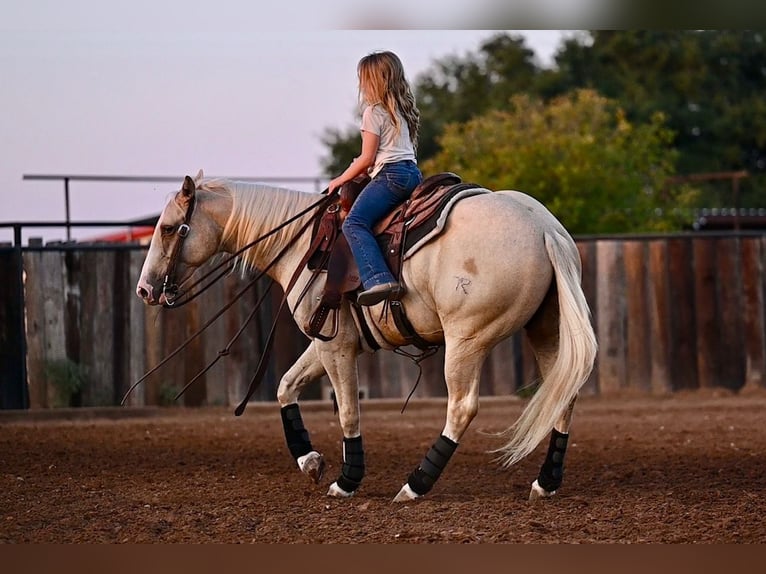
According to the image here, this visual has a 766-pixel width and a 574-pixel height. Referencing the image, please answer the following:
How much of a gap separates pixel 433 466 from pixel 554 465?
74 cm

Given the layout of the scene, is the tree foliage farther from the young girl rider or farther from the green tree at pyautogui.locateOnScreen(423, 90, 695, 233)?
the young girl rider

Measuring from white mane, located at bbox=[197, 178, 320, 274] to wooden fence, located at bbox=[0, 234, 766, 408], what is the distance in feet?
16.5

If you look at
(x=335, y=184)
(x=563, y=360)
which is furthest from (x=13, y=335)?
(x=563, y=360)

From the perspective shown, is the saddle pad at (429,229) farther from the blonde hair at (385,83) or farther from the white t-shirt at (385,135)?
the blonde hair at (385,83)

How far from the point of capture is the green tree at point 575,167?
1600 cm

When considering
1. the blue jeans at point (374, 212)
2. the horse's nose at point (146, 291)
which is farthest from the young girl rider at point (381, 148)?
the horse's nose at point (146, 291)

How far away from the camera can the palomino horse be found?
619 cm

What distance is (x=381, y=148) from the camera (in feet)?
21.9

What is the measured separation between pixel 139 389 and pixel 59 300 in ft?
4.19

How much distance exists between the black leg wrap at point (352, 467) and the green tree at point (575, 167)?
920cm

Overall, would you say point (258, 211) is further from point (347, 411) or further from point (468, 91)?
point (468, 91)

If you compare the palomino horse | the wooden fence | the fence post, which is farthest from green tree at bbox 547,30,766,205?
the palomino horse

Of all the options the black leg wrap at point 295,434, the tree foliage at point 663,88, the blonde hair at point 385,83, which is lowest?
the black leg wrap at point 295,434

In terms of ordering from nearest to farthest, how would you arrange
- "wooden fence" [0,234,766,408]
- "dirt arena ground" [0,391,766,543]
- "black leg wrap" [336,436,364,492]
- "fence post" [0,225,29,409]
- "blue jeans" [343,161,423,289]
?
"dirt arena ground" [0,391,766,543], "blue jeans" [343,161,423,289], "black leg wrap" [336,436,364,492], "fence post" [0,225,29,409], "wooden fence" [0,234,766,408]
